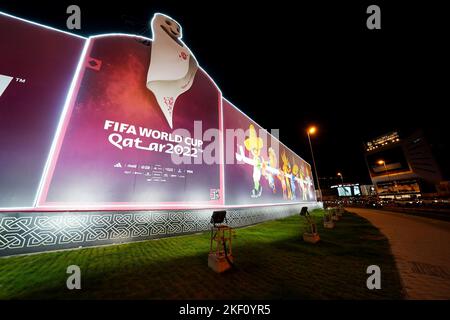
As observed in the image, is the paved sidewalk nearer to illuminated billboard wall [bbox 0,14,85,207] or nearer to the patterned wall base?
the patterned wall base

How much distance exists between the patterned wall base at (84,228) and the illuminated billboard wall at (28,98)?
595 millimetres

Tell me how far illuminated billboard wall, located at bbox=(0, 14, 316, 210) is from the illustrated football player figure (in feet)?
0.17

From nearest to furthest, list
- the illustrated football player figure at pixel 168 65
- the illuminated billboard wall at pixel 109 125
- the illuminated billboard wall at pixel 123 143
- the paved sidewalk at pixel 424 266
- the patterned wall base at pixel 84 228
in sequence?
the paved sidewalk at pixel 424 266, the patterned wall base at pixel 84 228, the illuminated billboard wall at pixel 109 125, the illuminated billboard wall at pixel 123 143, the illustrated football player figure at pixel 168 65

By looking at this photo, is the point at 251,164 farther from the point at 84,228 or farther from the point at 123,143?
the point at 84,228

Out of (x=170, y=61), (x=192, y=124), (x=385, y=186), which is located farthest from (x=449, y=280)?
(x=385, y=186)

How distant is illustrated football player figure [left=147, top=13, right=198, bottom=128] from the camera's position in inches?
312

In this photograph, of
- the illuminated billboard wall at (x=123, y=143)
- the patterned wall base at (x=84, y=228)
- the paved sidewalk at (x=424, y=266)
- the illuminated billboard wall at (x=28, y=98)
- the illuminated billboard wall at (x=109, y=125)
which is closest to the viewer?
the paved sidewalk at (x=424, y=266)

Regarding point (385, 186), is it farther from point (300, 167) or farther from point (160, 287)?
point (160, 287)

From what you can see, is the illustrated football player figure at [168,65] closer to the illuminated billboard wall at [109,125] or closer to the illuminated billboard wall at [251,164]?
the illuminated billboard wall at [109,125]

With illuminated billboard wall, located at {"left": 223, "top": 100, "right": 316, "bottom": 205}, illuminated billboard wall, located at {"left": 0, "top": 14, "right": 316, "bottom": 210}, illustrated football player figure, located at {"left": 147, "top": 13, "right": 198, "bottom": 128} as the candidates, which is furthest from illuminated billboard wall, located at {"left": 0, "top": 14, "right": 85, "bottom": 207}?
illuminated billboard wall, located at {"left": 223, "top": 100, "right": 316, "bottom": 205}

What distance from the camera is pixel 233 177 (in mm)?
10641

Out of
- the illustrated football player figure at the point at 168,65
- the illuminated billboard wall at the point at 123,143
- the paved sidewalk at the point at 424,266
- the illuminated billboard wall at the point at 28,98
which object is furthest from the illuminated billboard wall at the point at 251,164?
the illuminated billboard wall at the point at 28,98

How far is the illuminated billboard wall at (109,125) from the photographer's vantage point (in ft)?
16.6

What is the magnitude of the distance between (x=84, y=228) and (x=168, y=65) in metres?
7.55
